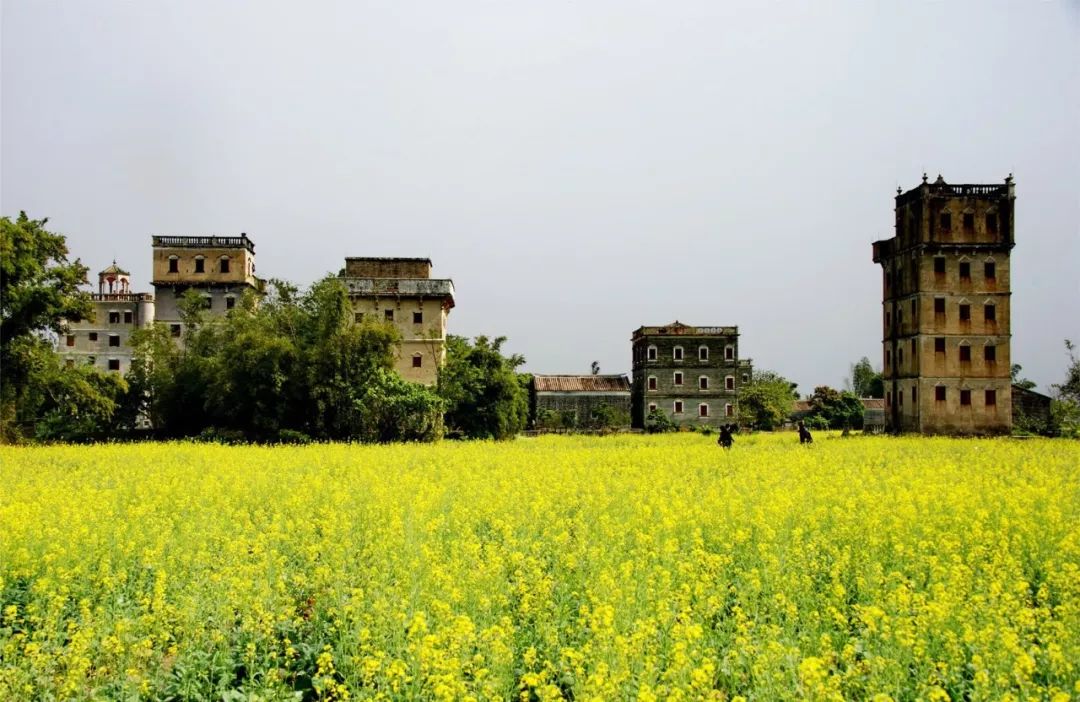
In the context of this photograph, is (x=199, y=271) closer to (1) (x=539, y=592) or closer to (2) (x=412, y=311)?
(2) (x=412, y=311)

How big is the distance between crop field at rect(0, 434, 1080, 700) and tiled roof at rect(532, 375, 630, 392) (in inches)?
2196

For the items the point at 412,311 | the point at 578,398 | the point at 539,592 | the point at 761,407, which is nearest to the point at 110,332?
the point at 412,311

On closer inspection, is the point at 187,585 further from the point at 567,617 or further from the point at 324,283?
the point at 324,283

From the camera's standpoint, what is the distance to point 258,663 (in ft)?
23.5

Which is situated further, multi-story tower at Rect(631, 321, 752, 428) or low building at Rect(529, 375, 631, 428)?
low building at Rect(529, 375, 631, 428)

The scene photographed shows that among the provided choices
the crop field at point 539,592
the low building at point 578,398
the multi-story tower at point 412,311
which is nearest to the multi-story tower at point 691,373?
the low building at point 578,398

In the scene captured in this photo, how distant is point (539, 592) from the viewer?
305 inches

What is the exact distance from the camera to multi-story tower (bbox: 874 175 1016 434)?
140 feet

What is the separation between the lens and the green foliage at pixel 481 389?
142ft

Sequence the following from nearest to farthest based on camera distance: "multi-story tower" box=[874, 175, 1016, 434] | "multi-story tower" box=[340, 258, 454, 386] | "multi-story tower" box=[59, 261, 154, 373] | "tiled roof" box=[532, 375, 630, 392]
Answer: "multi-story tower" box=[874, 175, 1016, 434] → "multi-story tower" box=[340, 258, 454, 386] → "multi-story tower" box=[59, 261, 154, 373] → "tiled roof" box=[532, 375, 630, 392]

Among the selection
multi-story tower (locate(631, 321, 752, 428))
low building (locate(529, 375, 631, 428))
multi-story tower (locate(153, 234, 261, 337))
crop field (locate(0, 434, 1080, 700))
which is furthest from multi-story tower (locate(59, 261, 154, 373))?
crop field (locate(0, 434, 1080, 700))

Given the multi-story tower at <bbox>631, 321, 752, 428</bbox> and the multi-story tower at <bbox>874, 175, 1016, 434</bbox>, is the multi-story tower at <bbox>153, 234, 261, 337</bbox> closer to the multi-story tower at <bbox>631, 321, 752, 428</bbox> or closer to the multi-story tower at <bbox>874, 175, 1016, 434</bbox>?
the multi-story tower at <bbox>631, 321, 752, 428</bbox>

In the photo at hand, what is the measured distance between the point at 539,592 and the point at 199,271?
48469 millimetres

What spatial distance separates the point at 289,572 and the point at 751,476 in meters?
11.2
